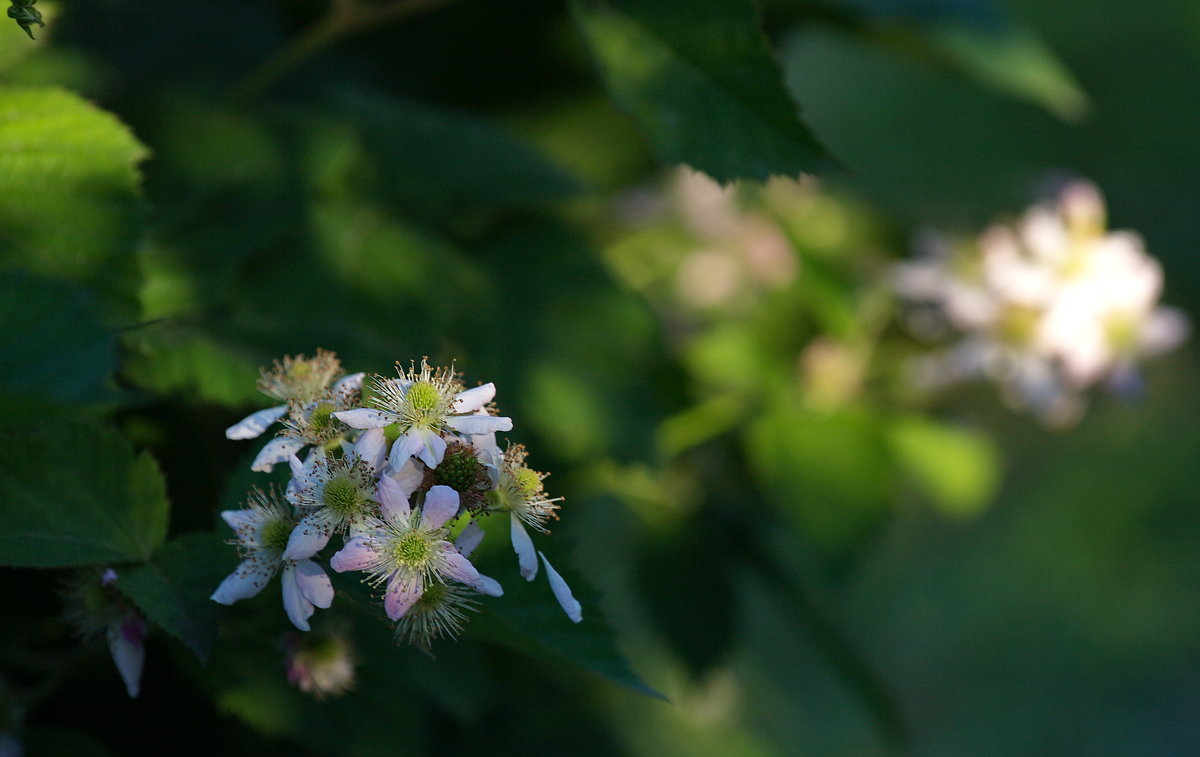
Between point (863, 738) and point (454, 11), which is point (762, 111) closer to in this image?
point (454, 11)

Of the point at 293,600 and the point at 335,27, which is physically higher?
the point at 335,27

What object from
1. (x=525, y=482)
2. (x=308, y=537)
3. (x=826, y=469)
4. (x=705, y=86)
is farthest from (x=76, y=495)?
(x=826, y=469)

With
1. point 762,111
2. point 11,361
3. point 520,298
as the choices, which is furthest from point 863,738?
point 11,361

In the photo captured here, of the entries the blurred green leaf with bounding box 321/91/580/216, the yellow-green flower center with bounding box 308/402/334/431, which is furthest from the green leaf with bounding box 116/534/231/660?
the blurred green leaf with bounding box 321/91/580/216

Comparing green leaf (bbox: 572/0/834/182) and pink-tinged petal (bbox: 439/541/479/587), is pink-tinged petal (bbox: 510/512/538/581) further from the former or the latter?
green leaf (bbox: 572/0/834/182)

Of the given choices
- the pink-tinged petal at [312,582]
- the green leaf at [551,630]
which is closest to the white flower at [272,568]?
the pink-tinged petal at [312,582]

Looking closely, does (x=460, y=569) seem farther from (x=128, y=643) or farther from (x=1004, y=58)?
(x=1004, y=58)

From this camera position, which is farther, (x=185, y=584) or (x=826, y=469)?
(x=826, y=469)
